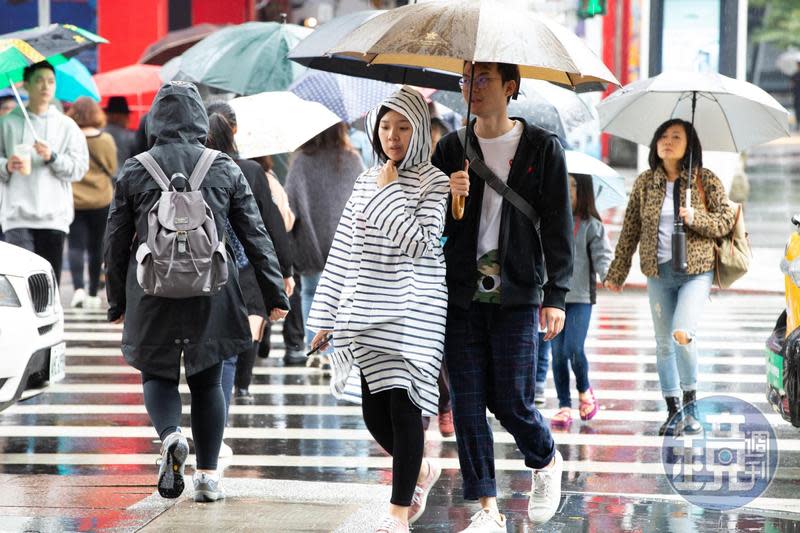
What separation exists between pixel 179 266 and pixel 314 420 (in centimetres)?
354

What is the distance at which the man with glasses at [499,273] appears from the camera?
224 inches

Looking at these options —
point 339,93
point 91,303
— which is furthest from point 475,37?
point 91,303

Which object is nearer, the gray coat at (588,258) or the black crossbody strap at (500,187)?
the black crossbody strap at (500,187)

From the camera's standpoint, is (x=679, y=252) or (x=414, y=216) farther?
(x=679, y=252)

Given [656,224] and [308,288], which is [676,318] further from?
[308,288]

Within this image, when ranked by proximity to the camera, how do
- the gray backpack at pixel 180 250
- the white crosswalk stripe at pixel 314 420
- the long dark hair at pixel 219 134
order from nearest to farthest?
1. the gray backpack at pixel 180 250
2. the long dark hair at pixel 219 134
3. the white crosswalk stripe at pixel 314 420

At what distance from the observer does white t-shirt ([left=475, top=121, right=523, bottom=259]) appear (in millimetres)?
5738

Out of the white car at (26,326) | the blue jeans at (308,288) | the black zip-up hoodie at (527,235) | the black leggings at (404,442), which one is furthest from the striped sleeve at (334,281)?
the blue jeans at (308,288)

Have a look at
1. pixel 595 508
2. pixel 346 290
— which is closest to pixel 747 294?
pixel 595 508

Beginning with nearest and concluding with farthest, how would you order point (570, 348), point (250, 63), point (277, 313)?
point (277, 313) → point (570, 348) → point (250, 63)

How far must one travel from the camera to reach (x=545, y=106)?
9.33 meters

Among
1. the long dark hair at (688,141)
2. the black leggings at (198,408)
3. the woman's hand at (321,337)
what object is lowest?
the black leggings at (198,408)

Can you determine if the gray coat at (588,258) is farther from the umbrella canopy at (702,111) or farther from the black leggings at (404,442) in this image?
the black leggings at (404,442)

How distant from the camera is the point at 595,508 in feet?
21.1
